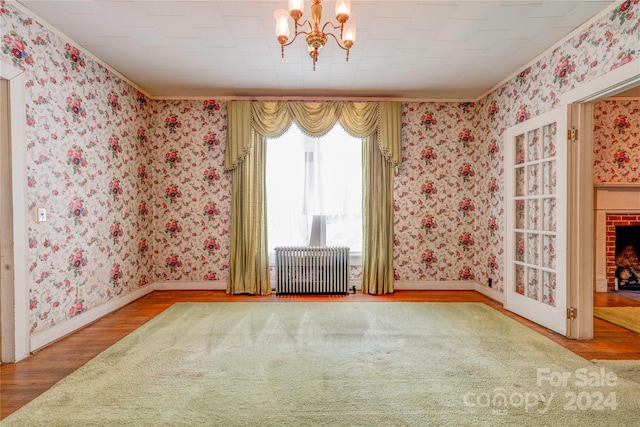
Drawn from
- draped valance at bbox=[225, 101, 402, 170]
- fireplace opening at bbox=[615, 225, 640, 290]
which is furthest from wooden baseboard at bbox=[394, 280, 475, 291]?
fireplace opening at bbox=[615, 225, 640, 290]

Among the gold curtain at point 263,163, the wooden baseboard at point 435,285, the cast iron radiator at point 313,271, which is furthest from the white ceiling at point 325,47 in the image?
the wooden baseboard at point 435,285

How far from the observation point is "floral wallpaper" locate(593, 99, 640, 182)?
4.64 meters

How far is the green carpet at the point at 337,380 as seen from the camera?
1835 mm

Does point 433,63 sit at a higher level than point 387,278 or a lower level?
higher

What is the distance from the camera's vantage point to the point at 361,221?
188 inches

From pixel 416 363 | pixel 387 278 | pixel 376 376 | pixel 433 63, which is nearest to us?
pixel 376 376

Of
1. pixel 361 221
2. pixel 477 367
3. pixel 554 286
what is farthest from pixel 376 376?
pixel 361 221

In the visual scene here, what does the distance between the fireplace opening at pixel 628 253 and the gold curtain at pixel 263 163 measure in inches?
141

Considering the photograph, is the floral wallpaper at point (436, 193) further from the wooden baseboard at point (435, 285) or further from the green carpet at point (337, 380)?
the green carpet at point (337, 380)

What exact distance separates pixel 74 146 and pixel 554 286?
488 centimetres

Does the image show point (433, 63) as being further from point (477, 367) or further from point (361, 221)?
point (477, 367)

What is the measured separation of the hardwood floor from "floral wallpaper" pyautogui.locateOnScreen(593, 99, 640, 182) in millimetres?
1778

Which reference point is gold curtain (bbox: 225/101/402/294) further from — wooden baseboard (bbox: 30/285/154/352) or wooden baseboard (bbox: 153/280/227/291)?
wooden baseboard (bbox: 30/285/154/352)

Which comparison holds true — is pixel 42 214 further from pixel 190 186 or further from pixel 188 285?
pixel 188 285
